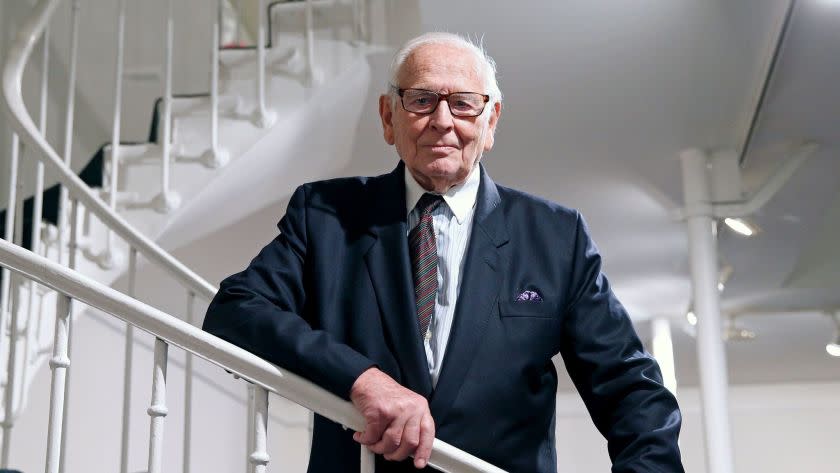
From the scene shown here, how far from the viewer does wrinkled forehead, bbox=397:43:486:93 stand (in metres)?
1.49

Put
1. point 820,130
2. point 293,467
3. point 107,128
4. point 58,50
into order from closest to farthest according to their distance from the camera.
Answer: point 820,130
point 58,50
point 107,128
point 293,467

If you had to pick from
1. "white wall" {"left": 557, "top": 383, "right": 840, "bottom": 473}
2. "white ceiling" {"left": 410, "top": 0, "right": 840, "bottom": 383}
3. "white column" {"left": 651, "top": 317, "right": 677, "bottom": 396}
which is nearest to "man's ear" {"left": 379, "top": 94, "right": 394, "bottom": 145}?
"white ceiling" {"left": 410, "top": 0, "right": 840, "bottom": 383}

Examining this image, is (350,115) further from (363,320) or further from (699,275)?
(363,320)

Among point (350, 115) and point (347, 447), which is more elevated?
point (350, 115)

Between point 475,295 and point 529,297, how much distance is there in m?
0.08

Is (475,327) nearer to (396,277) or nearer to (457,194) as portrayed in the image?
(396,277)

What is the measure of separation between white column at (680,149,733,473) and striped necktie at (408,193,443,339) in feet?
11.2

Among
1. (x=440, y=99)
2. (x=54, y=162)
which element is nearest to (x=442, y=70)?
(x=440, y=99)

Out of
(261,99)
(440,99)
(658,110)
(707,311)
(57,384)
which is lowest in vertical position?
(57,384)

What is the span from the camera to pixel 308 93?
3.89m

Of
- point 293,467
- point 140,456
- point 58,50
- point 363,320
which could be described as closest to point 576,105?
point 58,50

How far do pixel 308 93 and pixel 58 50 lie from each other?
2172 millimetres

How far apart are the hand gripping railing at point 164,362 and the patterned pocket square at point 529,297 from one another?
0.79 ft

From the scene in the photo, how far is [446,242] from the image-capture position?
148 centimetres
